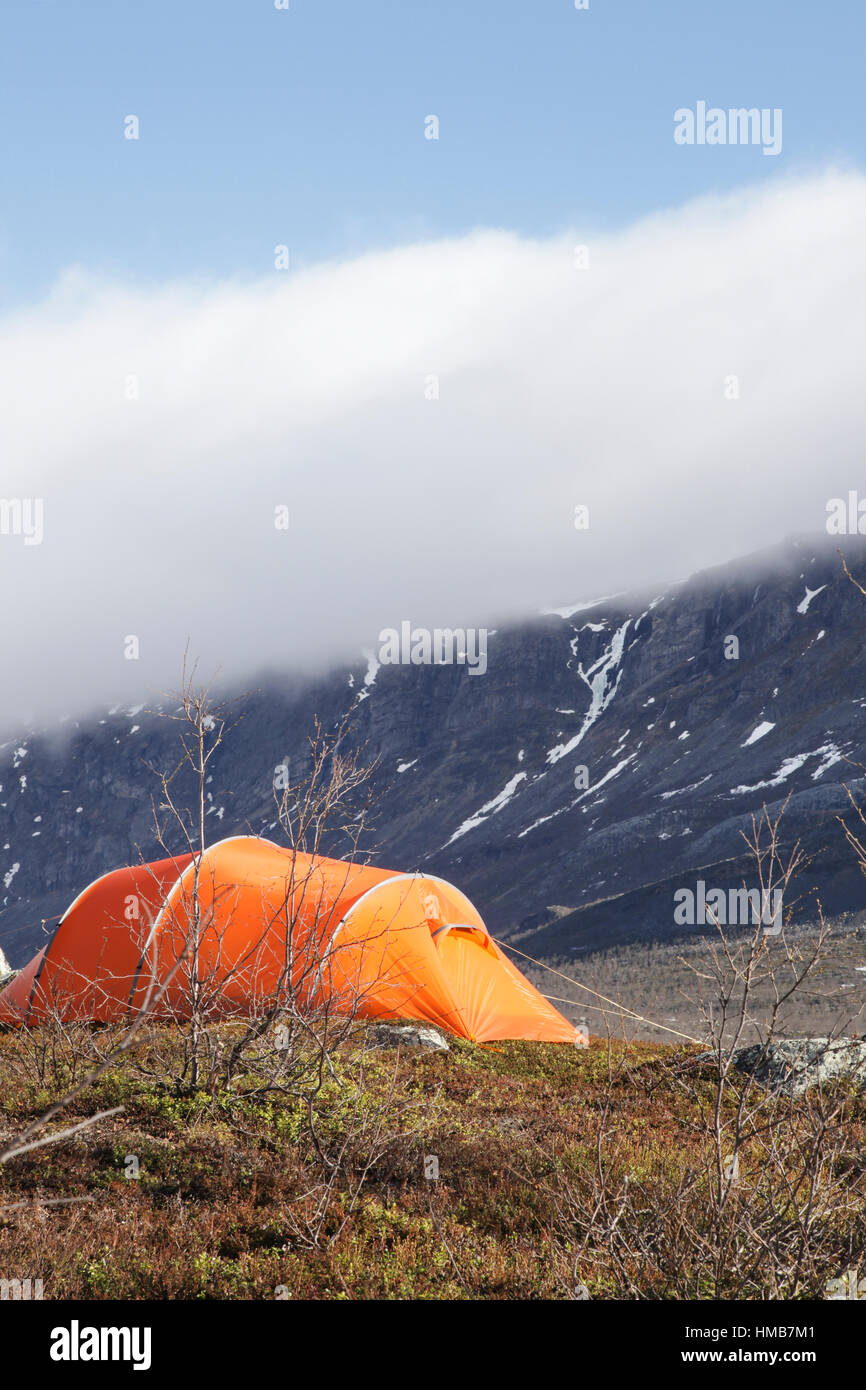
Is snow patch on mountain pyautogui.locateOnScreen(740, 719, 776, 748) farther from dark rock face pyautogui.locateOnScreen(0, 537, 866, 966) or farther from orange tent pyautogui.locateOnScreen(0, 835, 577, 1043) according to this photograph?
orange tent pyautogui.locateOnScreen(0, 835, 577, 1043)

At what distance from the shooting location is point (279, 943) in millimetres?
14938

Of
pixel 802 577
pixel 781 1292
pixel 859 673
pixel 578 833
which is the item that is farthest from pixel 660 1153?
pixel 802 577

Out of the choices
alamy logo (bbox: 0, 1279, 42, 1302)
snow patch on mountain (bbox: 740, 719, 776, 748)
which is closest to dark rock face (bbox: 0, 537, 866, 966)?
snow patch on mountain (bbox: 740, 719, 776, 748)

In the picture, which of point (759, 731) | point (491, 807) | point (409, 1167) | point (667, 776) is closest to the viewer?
point (409, 1167)

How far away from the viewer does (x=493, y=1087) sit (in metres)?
12.0

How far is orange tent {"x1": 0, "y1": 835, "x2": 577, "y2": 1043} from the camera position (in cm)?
1473

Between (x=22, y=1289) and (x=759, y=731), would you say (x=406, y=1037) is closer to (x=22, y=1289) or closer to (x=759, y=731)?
(x=22, y=1289)
